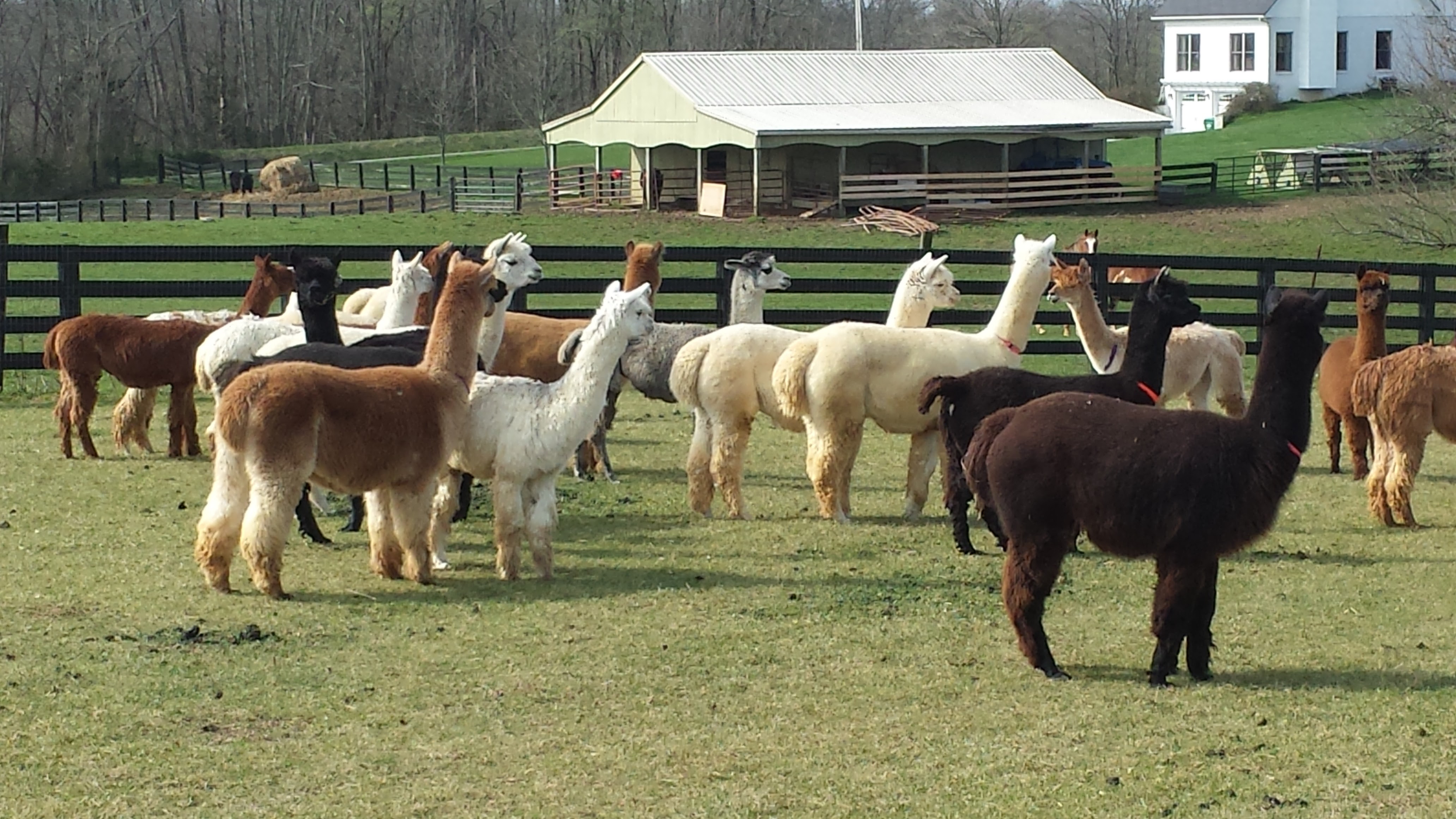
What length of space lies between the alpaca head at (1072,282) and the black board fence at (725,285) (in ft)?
13.5

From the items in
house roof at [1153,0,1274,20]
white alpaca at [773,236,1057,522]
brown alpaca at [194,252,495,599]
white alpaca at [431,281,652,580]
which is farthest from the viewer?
house roof at [1153,0,1274,20]

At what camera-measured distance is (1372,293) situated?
468 inches

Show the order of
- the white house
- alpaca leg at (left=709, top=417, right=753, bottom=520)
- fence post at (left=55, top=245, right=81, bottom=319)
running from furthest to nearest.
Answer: the white house
fence post at (left=55, top=245, right=81, bottom=319)
alpaca leg at (left=709, top=417, right=753, bottom=520)

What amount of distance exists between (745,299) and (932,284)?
1.95 meters

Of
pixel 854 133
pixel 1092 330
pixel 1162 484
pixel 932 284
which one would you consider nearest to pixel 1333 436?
pixel 1092 330

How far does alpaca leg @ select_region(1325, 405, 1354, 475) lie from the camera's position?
13078 mm

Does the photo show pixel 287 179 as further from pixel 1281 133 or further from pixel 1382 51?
pixel 1382 51

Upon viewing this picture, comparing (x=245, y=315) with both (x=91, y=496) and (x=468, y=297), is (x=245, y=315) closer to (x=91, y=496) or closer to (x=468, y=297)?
(x=91, y=496)

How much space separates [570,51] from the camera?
8962cm

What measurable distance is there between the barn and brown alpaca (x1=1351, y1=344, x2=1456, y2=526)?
33646 mm

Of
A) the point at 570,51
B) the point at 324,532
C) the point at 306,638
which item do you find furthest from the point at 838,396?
the point at 570,51

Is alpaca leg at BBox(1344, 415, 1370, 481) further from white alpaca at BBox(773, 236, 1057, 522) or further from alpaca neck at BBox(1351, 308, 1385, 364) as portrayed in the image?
white alpaca at BBox(773, 236, 1057, 522)

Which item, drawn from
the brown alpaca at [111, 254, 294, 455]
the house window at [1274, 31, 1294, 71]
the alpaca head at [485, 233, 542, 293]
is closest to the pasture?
the brown alpaca at [111, 254, 294, 455]

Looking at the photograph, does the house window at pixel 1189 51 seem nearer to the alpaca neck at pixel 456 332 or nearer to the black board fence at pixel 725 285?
the black board fence at pixel 725 285
